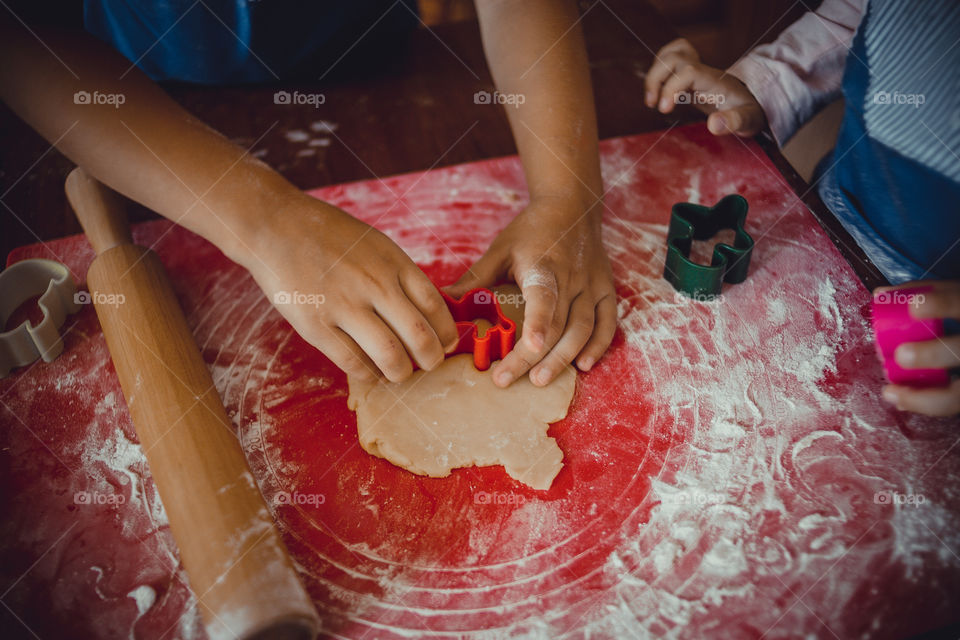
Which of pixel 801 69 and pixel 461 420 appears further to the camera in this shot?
pixel 801 69

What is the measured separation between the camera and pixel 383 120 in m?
1.52

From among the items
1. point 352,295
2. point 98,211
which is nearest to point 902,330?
point 352,295

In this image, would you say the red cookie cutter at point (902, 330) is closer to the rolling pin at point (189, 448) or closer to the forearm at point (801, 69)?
the forearm at point (801, 69)

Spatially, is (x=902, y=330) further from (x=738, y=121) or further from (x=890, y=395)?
(x=738, y=121)

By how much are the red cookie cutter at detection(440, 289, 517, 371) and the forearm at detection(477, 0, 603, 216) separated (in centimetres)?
28

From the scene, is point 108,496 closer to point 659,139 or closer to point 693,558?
point 693,558

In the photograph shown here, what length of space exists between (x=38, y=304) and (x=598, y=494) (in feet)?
3.53

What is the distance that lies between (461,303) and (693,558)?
54 cm

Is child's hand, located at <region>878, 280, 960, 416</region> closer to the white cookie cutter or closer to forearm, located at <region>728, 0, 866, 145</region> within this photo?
forearm, located at <region>728, 0, 866, 145</region>

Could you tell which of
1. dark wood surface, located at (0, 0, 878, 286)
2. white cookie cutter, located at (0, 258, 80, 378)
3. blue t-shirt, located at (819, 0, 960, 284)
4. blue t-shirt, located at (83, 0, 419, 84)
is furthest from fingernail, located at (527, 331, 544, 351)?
blue t-shirt, located at (83, 0, 419, 84)

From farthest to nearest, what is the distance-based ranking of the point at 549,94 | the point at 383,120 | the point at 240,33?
1. the point at 383,120
2. the point at 240,33
3. the point at 549,94

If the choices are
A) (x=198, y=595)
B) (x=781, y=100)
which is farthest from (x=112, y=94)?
(x=781, y=100)

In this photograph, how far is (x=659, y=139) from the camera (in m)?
1.45

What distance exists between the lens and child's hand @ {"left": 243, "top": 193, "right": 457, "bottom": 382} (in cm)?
96
